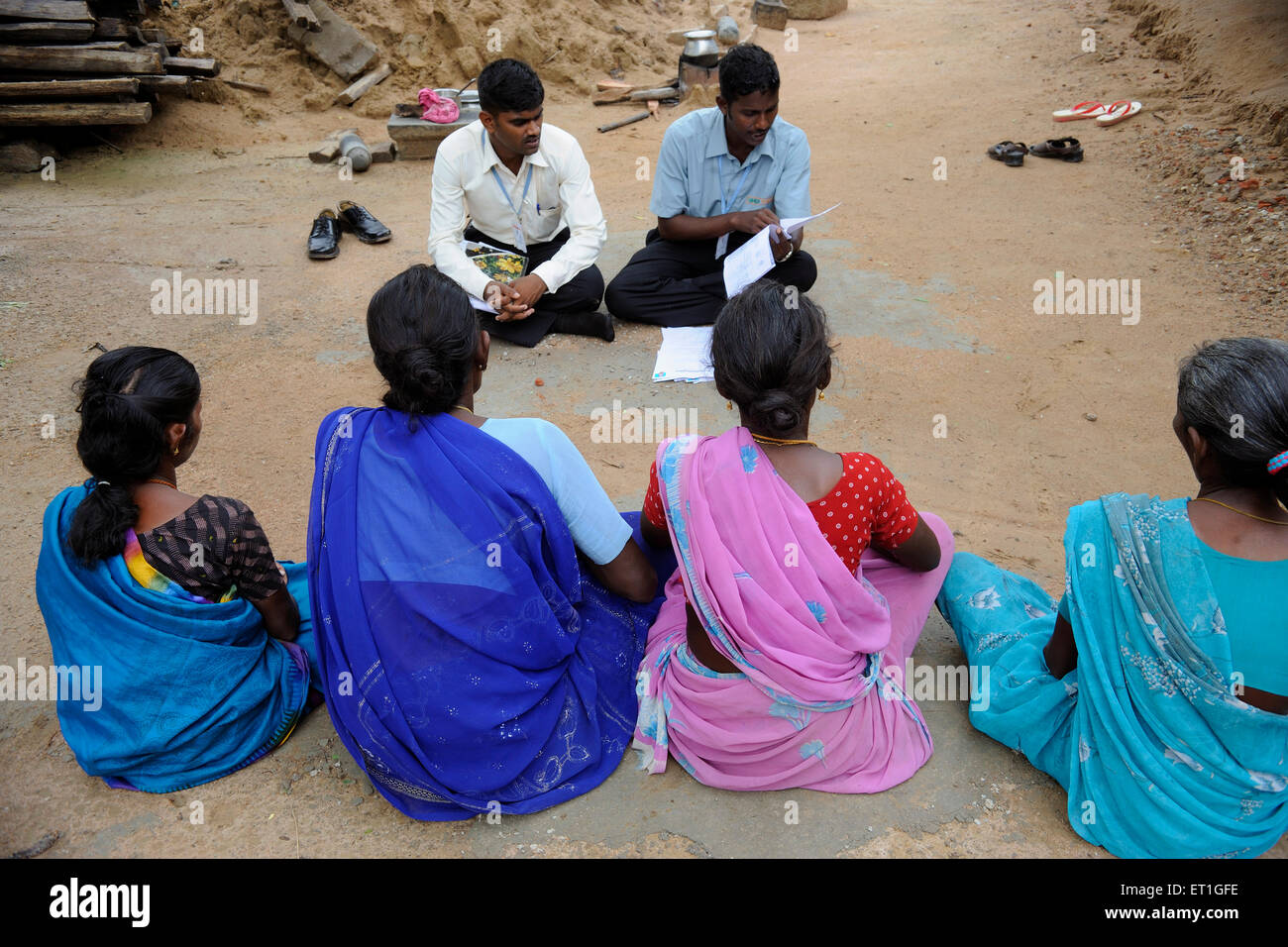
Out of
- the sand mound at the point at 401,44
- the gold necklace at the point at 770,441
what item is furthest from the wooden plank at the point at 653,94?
the gold necklace at the point at 770,441

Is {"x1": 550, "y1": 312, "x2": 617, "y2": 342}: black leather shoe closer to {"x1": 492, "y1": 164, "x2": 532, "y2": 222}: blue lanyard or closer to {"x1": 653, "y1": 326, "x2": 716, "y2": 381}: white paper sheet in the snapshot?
{"x1": 653, "y1": 326, "x2": 716, "y2": 381}: white paper sheet

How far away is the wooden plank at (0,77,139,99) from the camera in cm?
746

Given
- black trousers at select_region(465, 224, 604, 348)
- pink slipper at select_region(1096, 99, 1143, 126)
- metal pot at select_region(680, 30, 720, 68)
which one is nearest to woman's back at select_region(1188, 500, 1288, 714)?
black trousers at select_region(465, 224, 604, 348)

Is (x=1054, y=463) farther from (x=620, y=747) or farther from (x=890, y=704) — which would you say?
(x=620, y=747)

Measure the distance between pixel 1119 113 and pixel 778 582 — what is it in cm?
734

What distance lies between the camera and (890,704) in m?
2.34

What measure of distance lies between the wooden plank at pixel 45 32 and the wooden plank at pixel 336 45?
2337 millimetres

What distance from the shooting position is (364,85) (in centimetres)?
951

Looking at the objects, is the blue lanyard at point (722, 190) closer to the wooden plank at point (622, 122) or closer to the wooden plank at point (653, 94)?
the wooden plank at point (622, 122)

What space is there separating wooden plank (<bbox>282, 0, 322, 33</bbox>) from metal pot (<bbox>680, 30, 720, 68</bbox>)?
393 centimetres

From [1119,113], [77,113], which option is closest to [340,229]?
[77,113]

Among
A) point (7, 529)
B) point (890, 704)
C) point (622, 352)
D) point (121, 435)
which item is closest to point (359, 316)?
point (622, 352)

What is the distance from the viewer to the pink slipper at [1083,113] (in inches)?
304

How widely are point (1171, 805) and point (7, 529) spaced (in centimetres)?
385
